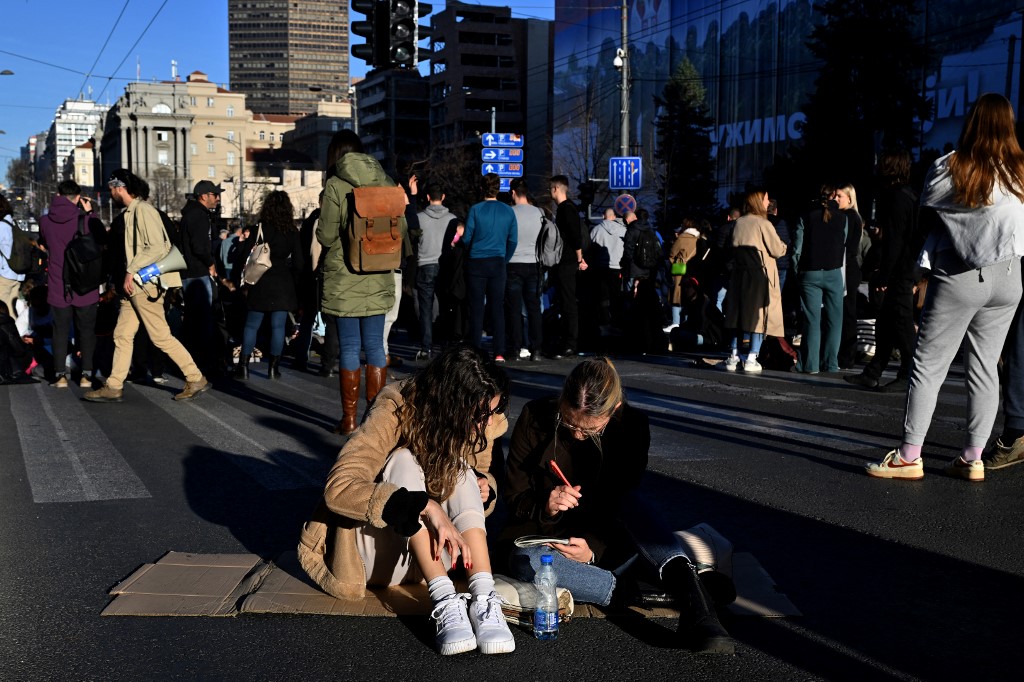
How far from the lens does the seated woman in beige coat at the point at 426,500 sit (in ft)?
12.3

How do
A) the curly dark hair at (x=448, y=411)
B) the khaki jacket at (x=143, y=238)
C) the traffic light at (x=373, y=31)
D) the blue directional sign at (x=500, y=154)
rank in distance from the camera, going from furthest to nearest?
the blue directional sign at (x=500, y=154)
the traffic light at (x=373, y=31)
the khaki jacket at (x=143, y=238)
the curly dark hair at (x=448, y=411)

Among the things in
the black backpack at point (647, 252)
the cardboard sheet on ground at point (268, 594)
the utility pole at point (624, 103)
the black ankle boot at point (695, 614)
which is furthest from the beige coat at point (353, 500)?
the utility pole at point (624, 103)

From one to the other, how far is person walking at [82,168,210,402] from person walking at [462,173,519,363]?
3136 mm

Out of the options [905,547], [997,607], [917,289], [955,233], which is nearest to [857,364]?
[917,289]

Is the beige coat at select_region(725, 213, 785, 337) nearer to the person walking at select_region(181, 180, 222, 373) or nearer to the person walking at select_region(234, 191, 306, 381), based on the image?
the person walking at select_region(234, 191, 306, 381)

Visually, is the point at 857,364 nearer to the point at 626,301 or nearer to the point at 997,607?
the point at 626,301

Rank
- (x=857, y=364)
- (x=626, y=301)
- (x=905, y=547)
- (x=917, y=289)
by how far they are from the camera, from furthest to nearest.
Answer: (x=626, y=301), (x=857, y=364), (x=917, y=289), (x=905, y=547)

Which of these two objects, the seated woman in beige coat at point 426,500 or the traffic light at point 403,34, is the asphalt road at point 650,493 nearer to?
the seated woman in beige coat at point 426,500

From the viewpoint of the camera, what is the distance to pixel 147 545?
16.6 ft

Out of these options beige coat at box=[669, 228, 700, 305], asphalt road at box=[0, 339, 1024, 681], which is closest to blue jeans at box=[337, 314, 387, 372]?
asphalt road at box=[0, 339, 1024, 681]

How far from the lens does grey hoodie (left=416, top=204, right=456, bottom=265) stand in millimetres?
12891

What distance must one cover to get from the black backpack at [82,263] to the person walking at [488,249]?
369 centimetres

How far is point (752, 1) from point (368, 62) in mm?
40172

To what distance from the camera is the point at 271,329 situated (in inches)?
447
